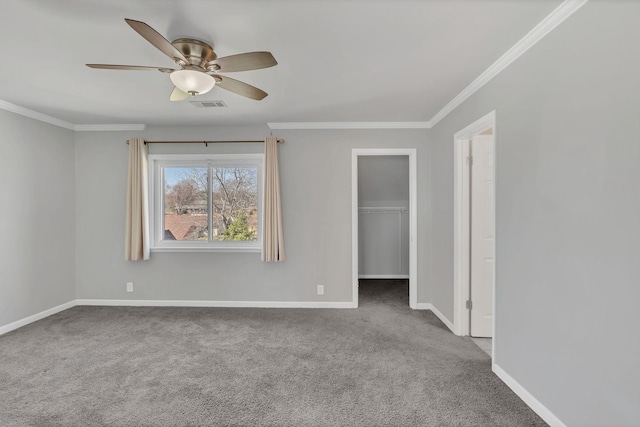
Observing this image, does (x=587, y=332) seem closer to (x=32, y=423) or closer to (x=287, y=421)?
(x=287, y=421)

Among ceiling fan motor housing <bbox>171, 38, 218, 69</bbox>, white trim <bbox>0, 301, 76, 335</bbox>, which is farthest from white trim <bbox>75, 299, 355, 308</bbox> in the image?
ceiling fan motor housing <bbox>171, 38, 218, 69</bbox>

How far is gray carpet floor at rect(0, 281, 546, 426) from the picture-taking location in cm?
199

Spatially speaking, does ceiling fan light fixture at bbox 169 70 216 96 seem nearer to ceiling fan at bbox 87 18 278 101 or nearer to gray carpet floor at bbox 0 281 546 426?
ceiling fan at bbox 87 18 278 101

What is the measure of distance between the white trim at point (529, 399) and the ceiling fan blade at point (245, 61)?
258 cm

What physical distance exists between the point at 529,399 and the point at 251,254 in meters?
3.15

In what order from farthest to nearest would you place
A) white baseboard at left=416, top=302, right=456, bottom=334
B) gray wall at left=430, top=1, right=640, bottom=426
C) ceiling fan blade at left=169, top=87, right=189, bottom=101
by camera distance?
white baseboard at left=416, top=302, right=456, bottom=334 < ceiling fan blade at left=169, top=87, right=189, bottom=101 < gray wall at left=430, top=1, right=640, bottom=426

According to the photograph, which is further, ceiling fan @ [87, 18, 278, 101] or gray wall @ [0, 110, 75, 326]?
gray wall @ [0, 110, 75, 326]

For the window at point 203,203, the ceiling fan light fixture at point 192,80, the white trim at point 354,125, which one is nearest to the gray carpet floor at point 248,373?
the window at point 203,203

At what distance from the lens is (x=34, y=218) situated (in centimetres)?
369

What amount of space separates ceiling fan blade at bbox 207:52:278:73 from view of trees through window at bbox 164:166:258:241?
7.98ft

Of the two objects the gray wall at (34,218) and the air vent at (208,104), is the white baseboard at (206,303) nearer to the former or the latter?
the gray wall at (34,218)

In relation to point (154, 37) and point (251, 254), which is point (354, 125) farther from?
point (154, 37)

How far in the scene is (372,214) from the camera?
6133 mm

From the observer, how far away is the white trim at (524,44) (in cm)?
169
